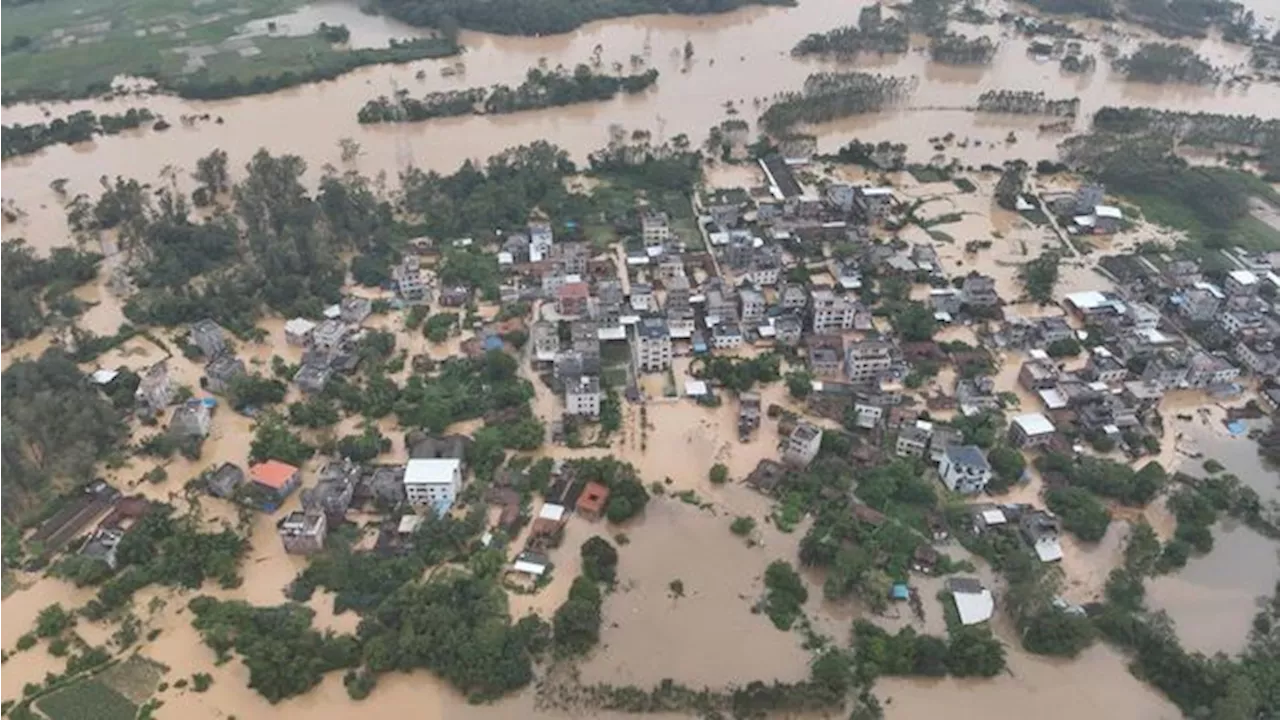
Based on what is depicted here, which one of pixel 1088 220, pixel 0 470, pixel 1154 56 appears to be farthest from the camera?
pixel 1154 56

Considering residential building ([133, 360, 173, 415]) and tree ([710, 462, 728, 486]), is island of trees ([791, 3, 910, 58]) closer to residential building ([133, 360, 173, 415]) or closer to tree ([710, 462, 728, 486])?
tree ([710, 462, 728, 486])

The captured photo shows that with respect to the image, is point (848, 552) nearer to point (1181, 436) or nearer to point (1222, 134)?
point (1181, 436)

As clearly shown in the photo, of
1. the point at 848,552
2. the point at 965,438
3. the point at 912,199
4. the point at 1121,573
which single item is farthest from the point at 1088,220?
the point at 848,552

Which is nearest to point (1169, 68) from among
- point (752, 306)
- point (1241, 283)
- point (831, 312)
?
point (1241, 283)

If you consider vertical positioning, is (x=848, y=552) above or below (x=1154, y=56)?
below

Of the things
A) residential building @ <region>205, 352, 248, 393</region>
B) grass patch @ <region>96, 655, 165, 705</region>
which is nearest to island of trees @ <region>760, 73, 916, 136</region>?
residential building @ <region>205, 352, 248, 393</region>

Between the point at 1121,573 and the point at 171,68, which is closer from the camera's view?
the point at 1121,573
